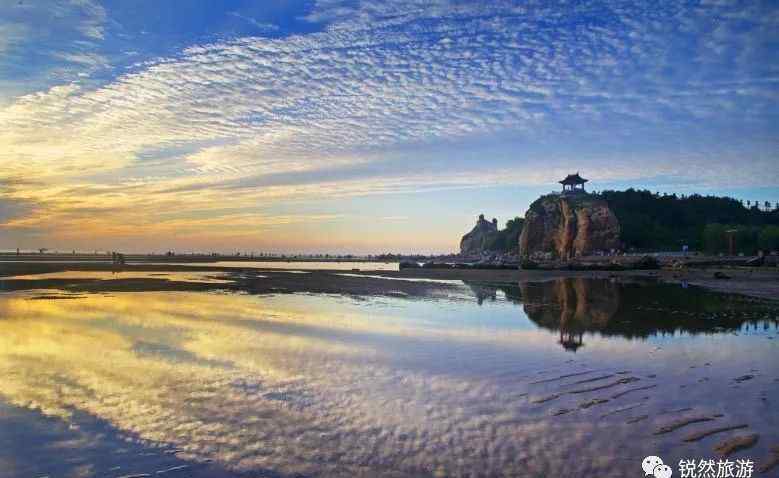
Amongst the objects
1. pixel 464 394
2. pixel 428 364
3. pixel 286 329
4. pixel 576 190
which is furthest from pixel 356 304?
pixel 576 190

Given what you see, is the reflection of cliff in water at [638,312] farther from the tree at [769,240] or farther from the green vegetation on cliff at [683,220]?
the green vegetation on cliff at [683,220]

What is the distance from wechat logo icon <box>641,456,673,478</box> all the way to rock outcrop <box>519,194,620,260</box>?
104 metres

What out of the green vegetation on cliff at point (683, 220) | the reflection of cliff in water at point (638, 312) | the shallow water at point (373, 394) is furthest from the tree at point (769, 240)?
the shallow water at point (373, 394)

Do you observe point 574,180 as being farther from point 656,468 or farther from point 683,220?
point 656,468

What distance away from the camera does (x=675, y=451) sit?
7.03 meters

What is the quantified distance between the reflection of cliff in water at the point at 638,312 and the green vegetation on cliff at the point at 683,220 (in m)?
82.3

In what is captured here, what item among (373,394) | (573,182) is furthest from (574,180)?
(373,394)

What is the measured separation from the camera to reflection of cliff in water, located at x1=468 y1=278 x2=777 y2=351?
18297 mm

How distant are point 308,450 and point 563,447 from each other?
358 centimetres

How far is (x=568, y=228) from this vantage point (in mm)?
109688

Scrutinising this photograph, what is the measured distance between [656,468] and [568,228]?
109138 millimetres

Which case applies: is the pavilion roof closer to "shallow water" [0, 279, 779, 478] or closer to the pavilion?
the pavilion

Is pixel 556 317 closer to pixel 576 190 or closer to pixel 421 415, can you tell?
pixel 421 415

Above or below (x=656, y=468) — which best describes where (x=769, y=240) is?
above
